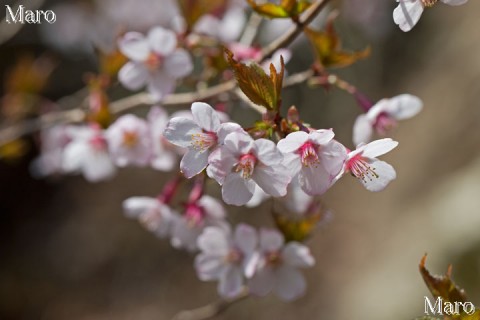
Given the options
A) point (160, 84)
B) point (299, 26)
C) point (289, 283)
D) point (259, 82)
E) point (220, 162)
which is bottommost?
point (289, 283)

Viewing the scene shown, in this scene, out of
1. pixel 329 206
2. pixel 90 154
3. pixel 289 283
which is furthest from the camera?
pixel 329 206

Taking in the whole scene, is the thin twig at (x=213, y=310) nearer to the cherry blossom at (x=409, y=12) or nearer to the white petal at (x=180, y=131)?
the white petal at (x=180, y=131)

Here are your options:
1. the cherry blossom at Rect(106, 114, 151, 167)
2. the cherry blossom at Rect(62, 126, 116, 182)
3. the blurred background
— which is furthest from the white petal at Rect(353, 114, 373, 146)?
the blurred background

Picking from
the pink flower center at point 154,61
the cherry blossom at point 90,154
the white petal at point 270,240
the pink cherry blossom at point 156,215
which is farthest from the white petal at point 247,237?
the cherry blossom at point 90,154

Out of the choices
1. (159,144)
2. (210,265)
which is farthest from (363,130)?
(159,144)

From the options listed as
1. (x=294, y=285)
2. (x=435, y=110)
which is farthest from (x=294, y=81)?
(x=435, y=110)

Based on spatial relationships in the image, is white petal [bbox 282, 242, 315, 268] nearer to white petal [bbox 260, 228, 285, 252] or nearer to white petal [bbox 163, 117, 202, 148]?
white petal [bbox 260, 228, 285, 252]

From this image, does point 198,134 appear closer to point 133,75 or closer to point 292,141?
point 292,141
